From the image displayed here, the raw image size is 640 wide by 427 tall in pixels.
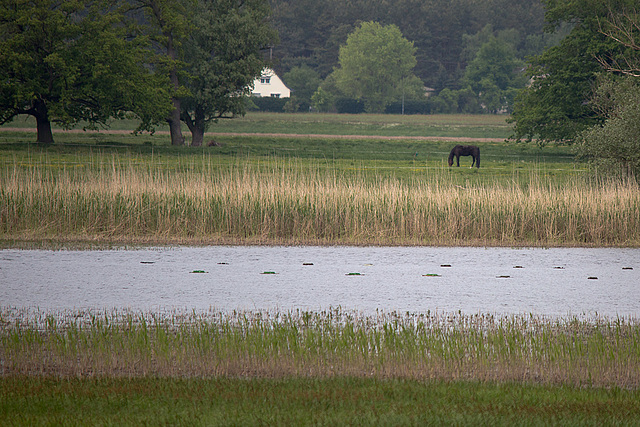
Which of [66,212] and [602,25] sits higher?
[602,25]

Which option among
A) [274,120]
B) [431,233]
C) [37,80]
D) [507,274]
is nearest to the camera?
[507,274]

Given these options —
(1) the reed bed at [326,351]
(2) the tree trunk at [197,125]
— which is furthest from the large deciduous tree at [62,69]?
(1) the reed bed at [326,351]

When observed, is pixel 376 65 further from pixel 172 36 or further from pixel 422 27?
pixel 172 36

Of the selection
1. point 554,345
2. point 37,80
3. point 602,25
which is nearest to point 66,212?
point 554,345

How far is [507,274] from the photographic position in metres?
13.7

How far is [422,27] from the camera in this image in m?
128

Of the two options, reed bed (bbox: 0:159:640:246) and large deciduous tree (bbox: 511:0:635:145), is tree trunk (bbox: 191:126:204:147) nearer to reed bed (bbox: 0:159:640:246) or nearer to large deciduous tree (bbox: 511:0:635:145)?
large deciduous tree (bbox: 511:0:635:145)

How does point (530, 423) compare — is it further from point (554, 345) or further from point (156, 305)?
point (156, 305)

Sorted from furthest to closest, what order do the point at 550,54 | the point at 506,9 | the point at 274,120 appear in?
1. the point at 506,9
2. the point at 274,120
3. the point at 550,54

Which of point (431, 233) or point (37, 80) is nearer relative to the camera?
point (431, 233)

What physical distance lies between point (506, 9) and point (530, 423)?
130 m

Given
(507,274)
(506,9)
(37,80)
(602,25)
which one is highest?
(506,9)

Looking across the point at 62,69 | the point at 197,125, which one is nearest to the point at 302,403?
the point at 62,69

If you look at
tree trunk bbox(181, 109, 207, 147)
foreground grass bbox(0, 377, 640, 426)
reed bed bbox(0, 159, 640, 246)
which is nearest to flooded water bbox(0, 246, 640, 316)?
reed bed bbox(0, 159, 640, 246)
